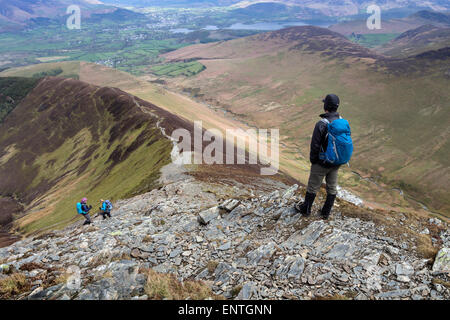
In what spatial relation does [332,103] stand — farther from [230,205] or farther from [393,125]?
[393,125]

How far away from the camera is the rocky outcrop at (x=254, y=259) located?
30.1 feet

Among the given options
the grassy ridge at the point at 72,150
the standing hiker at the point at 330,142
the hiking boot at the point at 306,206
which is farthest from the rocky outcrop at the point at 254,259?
the grassy ridge at the point at 72,150

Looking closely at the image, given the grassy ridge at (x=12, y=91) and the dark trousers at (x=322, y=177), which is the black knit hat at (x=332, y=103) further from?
the grassy ridge at (x=12, y=91)

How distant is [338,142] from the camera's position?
10.6m

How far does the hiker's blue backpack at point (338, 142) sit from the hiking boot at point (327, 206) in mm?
2571

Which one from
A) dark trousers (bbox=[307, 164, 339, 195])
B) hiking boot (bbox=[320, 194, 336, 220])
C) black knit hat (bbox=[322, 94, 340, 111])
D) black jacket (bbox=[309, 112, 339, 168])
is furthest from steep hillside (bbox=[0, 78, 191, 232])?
black knit hat (bbox=[322, 94, 340, 111])

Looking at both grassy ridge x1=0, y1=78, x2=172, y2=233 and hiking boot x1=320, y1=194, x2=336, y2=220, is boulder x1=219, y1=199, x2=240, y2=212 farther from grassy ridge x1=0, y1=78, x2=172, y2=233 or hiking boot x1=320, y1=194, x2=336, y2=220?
grassy ridge x1=0, y1=78, x2=172, y2=233

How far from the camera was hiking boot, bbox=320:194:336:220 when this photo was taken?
42.4 feet

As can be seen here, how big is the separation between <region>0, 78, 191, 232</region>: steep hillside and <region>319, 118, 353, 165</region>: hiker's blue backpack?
1185 inches

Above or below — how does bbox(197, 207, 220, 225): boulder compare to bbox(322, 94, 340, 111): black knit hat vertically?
below

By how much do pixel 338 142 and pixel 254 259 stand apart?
6384 mm

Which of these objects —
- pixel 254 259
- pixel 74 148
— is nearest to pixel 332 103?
pixel 254 259

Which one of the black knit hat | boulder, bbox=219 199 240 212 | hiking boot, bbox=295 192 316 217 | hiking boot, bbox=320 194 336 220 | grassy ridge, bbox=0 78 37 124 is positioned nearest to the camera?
the black knit hat

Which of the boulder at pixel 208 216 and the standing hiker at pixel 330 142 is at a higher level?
the standing hiker at pixel 330 142
